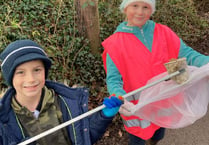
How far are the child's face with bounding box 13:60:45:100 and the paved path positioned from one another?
7.22 ft

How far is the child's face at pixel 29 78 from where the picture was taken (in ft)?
5.14

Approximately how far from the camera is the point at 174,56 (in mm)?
2254

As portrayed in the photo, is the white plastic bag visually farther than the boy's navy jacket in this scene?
Yes

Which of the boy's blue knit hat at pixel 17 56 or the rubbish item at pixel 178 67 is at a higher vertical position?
the boy's blue knit hat at pixel 17 56

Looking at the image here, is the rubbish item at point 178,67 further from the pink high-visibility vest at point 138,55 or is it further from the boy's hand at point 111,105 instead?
the boy's hand at point 111,105

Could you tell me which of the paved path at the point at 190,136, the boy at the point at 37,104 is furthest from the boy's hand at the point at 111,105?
the paved path at the point at 190,136

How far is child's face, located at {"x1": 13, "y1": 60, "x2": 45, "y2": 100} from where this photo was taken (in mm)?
1565

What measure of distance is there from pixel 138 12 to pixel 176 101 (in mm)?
866

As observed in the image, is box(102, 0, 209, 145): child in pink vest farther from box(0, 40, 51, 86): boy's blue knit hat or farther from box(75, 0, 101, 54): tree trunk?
box(75, 0, 101, 54): tree trunk

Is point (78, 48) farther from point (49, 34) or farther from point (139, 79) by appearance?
point (139, 79)

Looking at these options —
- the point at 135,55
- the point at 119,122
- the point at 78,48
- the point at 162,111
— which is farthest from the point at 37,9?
the point at 162,111

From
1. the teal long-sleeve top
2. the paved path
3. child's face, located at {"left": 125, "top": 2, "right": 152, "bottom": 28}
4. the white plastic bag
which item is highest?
child's face, located at {"left": 125, "top": 2, "right": 152, "bottom": 28}

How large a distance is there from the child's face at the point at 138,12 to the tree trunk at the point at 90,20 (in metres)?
1.43

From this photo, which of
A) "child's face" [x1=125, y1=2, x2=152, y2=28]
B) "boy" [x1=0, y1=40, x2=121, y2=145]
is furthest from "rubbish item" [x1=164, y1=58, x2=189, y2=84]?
"boy" [x1=0, y1=40, x2=121, y2=145]
